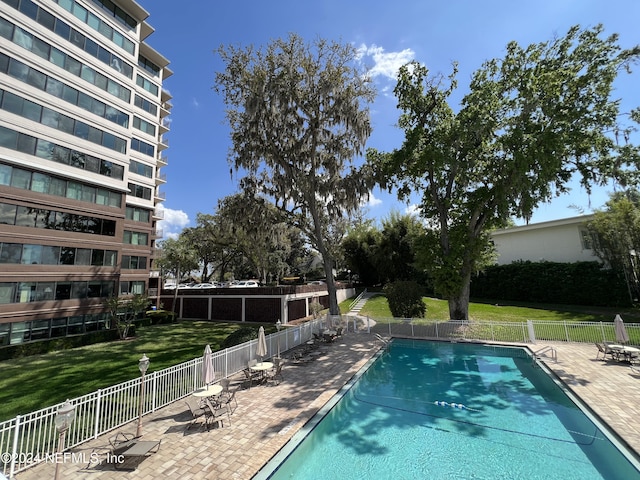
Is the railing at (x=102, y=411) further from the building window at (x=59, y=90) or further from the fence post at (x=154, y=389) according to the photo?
the building window at (x=59, y=90)

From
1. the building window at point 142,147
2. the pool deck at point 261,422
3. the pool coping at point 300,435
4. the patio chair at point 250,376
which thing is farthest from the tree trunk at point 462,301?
the building window at point 142,147

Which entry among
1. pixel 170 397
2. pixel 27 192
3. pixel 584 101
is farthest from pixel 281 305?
pixel 584 101

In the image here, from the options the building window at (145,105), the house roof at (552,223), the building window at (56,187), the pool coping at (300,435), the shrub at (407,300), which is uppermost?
the building window at (145,105)

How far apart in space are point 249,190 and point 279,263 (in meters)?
26.5

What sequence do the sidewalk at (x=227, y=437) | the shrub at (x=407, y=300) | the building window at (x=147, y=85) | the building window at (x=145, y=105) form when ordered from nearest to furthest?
the sidewalk at (x=227, y=437), the shrub at (x=407, y=300), the building window at (x=145, y=105), the building window at (x=147, y=85)

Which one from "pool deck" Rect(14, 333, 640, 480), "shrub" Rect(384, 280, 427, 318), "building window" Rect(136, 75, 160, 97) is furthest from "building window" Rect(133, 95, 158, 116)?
"pool deck" Rect(14, 333, 640, 480)

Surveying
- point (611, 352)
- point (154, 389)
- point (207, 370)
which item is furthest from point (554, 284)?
point (154, 389)

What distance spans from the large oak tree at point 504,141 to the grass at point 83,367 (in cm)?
1788

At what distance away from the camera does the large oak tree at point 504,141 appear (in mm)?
17984

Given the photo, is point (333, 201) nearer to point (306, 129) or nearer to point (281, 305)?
point (306, 129)

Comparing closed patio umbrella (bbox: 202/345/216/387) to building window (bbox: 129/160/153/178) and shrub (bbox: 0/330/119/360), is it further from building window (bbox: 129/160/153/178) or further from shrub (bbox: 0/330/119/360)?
building window (bbox: 129/160/153/178)

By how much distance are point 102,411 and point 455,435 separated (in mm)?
9669

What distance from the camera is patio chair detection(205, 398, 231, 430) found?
8.26m

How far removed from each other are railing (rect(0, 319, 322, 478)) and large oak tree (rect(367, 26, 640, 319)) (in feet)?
52.4
